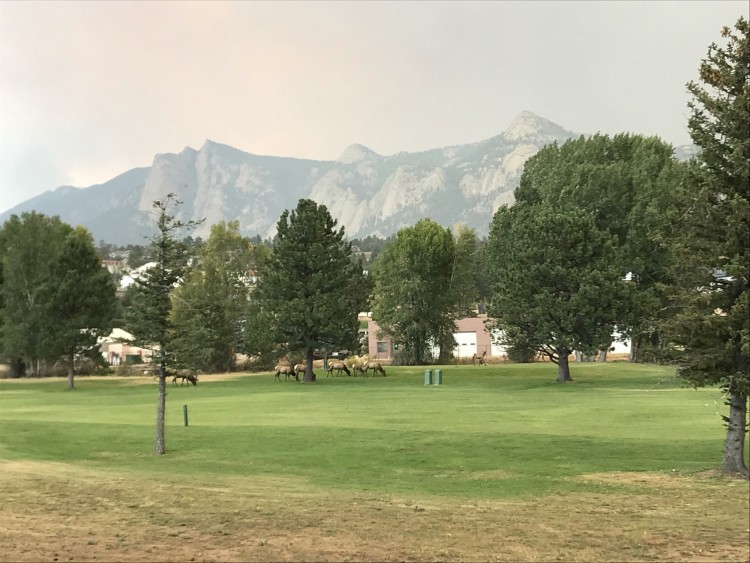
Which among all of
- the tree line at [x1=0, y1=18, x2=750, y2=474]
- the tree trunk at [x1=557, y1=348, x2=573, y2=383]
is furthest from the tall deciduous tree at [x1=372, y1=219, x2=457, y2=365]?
the tree trunk at [x1=557, y1=348, x2=573, y2=383]

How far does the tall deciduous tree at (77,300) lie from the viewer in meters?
69.2

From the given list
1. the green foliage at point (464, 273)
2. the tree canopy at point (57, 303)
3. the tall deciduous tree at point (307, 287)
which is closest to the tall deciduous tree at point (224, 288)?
the tree canopy at point (57, 303)

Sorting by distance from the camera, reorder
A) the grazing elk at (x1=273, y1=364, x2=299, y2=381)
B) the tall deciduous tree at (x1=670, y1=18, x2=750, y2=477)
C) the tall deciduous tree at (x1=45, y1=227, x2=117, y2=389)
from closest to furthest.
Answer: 1. the tall deciduous tree at (x1=670, y1=18, x2=750, y2=477)
2. the grazing elk at (x1=273, y1=364, x2=299, y2=381)
3. the tall deciduous tree at (x1=45, y1=227, x2=117, y2=389)

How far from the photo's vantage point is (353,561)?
10.0m

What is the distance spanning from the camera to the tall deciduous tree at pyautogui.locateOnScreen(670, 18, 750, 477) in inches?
675

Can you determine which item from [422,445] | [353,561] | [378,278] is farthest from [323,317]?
[353,561]

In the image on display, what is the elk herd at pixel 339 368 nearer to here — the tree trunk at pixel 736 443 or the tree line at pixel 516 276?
the tree line at pixel 516 276

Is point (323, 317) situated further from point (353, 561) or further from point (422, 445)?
point (353, 561)

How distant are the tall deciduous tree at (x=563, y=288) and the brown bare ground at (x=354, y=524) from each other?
35168mm

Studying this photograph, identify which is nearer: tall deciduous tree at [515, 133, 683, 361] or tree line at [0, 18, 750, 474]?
tree line at [0, 18, 750, 474]

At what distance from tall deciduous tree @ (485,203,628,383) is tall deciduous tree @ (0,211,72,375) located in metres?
45.0

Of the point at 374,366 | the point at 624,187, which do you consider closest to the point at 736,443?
the point at 624,187

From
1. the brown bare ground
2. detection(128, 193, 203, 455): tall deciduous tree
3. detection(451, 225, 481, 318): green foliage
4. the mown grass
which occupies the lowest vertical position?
the mown grass

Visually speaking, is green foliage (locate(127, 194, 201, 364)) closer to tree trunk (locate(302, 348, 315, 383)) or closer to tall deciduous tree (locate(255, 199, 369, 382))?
tall deciduous tree (locate(255, 199, 369, 382))
